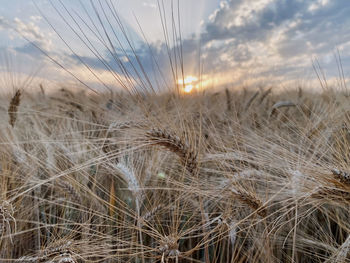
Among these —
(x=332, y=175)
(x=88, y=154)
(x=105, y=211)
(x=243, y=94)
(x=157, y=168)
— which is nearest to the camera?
(x=332, y=175)

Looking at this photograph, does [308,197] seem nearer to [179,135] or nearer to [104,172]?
[179,135]

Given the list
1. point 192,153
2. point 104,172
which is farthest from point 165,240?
point 104,172

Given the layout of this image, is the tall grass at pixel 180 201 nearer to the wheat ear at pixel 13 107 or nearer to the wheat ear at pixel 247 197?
the wheat ear at pixel 247 197

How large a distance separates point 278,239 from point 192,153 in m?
0.61

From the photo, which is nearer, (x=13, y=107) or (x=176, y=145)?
(x=176, y=145)

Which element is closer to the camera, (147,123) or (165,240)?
(165,240)

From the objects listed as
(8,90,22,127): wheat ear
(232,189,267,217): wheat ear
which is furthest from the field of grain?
(8,90,22,127): wheat ear

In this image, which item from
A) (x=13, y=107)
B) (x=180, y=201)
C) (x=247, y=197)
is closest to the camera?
(x=247, y=197)

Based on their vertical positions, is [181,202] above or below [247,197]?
below

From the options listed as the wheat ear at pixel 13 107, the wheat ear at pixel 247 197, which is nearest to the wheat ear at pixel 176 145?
the wheat ear at pixel 247 197

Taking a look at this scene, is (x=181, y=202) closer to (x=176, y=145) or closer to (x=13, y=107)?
(x=176, y=145)

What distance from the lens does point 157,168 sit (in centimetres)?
138

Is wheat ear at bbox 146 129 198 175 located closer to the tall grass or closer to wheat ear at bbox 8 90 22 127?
the tall grass

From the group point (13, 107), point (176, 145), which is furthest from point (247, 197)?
point (13, 107)
